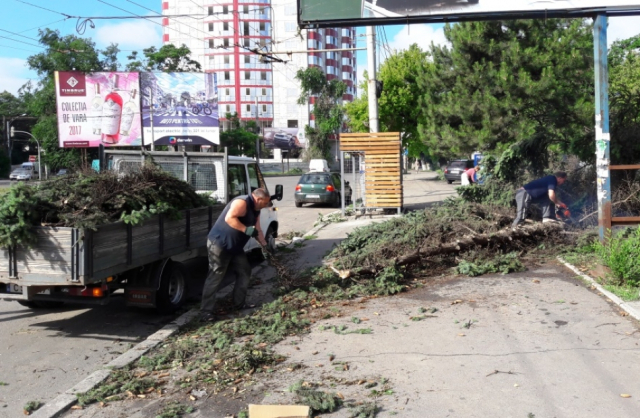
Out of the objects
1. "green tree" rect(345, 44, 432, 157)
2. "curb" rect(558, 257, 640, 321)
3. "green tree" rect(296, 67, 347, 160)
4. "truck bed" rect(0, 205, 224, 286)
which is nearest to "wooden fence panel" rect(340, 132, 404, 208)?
"curb" rect(558, 257, 640, 321)

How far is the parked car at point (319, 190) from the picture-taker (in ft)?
80.1

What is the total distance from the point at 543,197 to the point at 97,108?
22753mm

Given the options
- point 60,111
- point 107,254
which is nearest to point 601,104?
point 107,254

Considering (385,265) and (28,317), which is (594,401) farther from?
(28,317)

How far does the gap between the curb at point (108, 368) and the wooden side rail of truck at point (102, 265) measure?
18.0 inches

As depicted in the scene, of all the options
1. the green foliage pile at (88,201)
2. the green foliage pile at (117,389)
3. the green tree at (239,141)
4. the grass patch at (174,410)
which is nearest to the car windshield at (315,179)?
the green foliage pile at (88,201)

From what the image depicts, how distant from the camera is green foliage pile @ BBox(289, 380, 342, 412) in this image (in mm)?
4480

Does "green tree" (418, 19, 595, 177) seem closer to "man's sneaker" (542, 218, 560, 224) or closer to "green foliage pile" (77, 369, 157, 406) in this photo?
"man's sneaker" (542, 218, 560, 224)

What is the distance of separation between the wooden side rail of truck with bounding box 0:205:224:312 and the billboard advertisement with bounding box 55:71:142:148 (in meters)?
21.0

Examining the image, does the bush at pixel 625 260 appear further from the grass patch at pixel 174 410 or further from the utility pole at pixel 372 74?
the utility pole at pixel 372 74

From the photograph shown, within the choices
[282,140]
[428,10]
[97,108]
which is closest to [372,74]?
[428,10]

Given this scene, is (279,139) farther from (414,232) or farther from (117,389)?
(117,389)

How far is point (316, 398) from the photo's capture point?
4.59m

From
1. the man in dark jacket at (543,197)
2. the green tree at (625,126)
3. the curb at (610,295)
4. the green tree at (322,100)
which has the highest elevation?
the green tree at (322,100)
